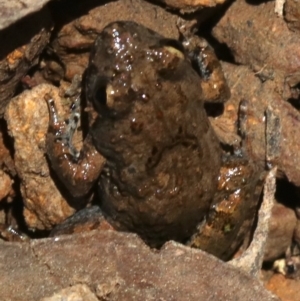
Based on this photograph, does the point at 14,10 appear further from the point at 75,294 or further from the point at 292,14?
the point at 292,14

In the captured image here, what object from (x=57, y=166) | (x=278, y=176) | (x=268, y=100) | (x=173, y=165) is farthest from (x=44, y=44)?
(x=278, y=176)

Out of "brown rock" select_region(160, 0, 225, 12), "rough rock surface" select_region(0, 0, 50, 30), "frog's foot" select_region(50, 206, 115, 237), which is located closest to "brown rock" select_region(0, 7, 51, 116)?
"rough rock surface" select_region(0, 0, 50, 30)

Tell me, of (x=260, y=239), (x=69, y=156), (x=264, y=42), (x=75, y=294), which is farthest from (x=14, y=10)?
(x=260, y=239)

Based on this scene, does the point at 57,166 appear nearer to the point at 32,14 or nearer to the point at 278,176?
the point at 32,14

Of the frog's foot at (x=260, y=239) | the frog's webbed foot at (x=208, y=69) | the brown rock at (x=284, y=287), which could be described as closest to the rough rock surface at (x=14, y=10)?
the frog's webbed foot at (x=208, y=69)

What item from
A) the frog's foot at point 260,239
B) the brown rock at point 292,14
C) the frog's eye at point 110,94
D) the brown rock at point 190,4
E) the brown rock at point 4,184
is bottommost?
the frog's foot at point 260,239

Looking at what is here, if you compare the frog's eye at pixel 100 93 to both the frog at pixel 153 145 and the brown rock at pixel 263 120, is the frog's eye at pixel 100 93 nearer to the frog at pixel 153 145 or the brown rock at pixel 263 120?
the frog at pixel 153 145

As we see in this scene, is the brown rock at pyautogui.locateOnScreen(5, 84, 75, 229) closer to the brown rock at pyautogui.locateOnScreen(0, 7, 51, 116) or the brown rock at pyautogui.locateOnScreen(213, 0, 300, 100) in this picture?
the brown rock at pyautogui.locateOnScreen(0, 7, 51, 116)
